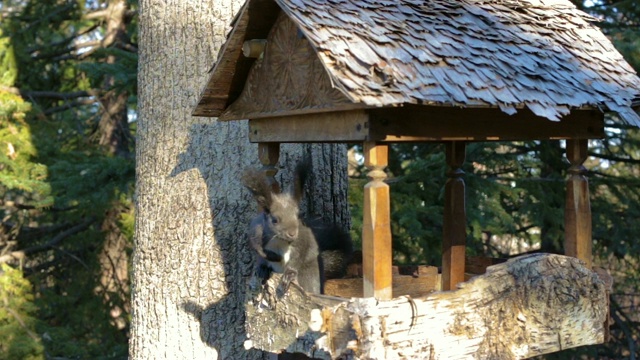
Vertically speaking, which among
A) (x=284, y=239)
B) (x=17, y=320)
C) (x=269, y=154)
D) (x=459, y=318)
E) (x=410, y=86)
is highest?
(x=410, y=86)

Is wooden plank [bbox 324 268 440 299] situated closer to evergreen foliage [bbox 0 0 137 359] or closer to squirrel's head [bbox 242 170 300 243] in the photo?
squirrel's head [bbox 242 170 300 243]

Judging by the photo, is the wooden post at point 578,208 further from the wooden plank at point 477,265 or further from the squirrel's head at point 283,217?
the squirrel's head at point 283,217

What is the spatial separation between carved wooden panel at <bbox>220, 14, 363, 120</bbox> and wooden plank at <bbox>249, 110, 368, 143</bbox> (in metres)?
0.05

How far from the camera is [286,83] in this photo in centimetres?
248

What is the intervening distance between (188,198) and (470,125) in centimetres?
128

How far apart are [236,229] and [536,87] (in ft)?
4.52

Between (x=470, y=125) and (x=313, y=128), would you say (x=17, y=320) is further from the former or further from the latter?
(x=470, y=125)

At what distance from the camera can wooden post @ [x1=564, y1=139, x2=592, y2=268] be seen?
279cm

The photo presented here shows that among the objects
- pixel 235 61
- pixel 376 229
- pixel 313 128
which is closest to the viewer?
pixel 376 229

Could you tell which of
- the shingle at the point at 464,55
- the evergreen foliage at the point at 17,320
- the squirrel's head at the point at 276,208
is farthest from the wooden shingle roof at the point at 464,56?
the evergreen foliage at the point at 17,320

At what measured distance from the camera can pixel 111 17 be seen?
7059 millimetres

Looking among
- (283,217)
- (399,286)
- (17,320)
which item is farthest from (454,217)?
(17,320)

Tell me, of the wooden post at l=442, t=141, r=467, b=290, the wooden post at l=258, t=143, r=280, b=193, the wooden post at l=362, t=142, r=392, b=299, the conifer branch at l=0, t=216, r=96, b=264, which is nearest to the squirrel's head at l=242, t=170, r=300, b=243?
the wooden post at l=258, t=143, r=280, b=193

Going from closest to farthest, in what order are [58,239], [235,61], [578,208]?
[235,61] < [578,208] < [58,239]
